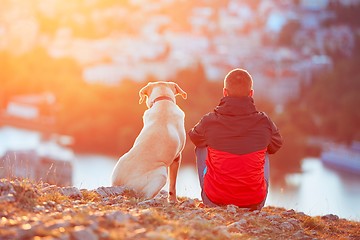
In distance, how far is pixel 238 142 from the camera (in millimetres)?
4789

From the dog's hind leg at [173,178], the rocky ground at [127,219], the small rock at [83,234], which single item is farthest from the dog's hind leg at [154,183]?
the small rock at [83,234]

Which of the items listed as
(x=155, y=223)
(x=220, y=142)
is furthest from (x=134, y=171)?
(x=155, y=223)

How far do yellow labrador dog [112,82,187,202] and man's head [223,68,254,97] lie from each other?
0.72 metres

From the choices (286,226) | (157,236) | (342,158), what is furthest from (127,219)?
(342,158)

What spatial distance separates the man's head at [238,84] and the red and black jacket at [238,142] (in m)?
0.04

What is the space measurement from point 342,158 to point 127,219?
45.4m

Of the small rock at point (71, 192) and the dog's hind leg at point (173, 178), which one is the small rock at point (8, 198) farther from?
the dog's hind leg at point (173, 178)

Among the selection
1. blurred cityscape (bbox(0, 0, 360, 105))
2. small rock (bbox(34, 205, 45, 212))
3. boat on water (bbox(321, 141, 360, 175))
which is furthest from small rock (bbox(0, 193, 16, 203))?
blurred cityscape (bbox(0, 0, 360, 105))

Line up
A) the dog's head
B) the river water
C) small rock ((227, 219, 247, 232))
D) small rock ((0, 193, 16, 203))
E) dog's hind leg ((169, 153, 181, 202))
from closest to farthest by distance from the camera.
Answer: small rock ((0, 193, 16, 203))
small rock ((227, 219, 247, 232))
dog's hind leg ((169, 153, 181, 202))
the dog's head
the river water

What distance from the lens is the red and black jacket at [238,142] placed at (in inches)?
188

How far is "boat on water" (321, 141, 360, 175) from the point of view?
1825 inches

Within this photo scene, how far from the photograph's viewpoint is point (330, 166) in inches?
1852

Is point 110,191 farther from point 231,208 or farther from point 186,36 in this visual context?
point 186,36

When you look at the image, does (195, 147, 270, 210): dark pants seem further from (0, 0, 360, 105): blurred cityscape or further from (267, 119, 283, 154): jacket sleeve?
(0, 0, 360, 105): blurred cityscape
